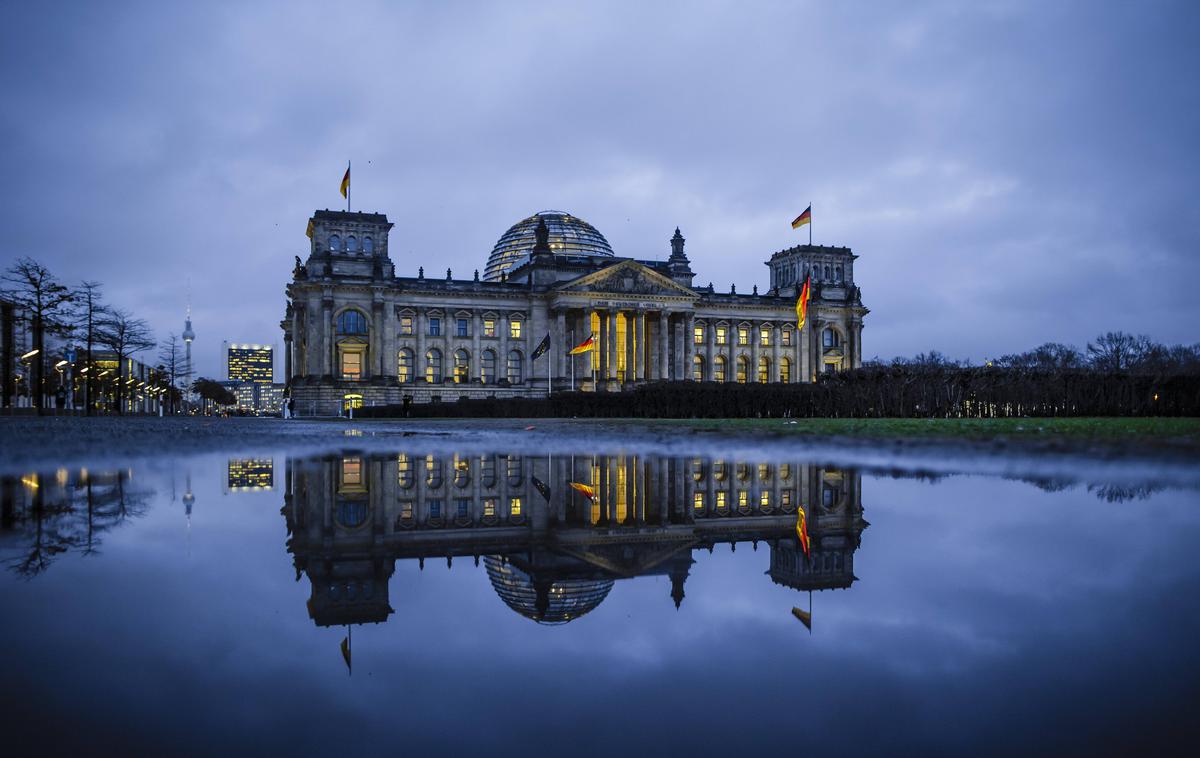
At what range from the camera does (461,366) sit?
79562mm

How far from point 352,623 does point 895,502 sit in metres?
3.88

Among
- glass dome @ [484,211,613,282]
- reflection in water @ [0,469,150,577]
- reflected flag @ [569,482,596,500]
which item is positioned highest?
glass dome @ [484,211,613,282]

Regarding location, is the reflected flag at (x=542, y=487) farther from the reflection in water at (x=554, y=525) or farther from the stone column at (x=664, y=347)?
the stone column at (x=664, y=347)

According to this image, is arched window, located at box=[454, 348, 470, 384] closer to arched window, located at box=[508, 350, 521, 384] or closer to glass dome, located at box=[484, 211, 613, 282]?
arched window, located at box=[508, 350, 521, 384]

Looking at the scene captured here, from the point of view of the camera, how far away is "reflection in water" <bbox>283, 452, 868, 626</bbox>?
2.96m

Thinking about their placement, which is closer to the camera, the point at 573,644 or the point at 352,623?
the point at 573,644

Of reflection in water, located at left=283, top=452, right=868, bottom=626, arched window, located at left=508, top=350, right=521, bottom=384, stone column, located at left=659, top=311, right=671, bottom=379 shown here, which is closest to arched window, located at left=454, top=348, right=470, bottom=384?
arched window, located at left=508, top=350, right=521, bottom=384

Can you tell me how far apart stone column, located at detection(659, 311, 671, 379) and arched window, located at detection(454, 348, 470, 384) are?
62.1ft

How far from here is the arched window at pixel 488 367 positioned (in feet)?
263

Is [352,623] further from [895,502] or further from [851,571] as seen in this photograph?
[895,502]

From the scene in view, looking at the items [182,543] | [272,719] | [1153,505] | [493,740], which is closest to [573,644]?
[493,740]

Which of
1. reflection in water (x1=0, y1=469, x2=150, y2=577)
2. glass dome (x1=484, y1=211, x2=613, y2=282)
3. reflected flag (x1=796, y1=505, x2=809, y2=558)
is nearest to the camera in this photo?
reflection in water (x1=0, y1=469, x2=150, y2=577)

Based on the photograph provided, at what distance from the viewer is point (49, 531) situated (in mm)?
3781

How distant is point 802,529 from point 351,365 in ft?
252
